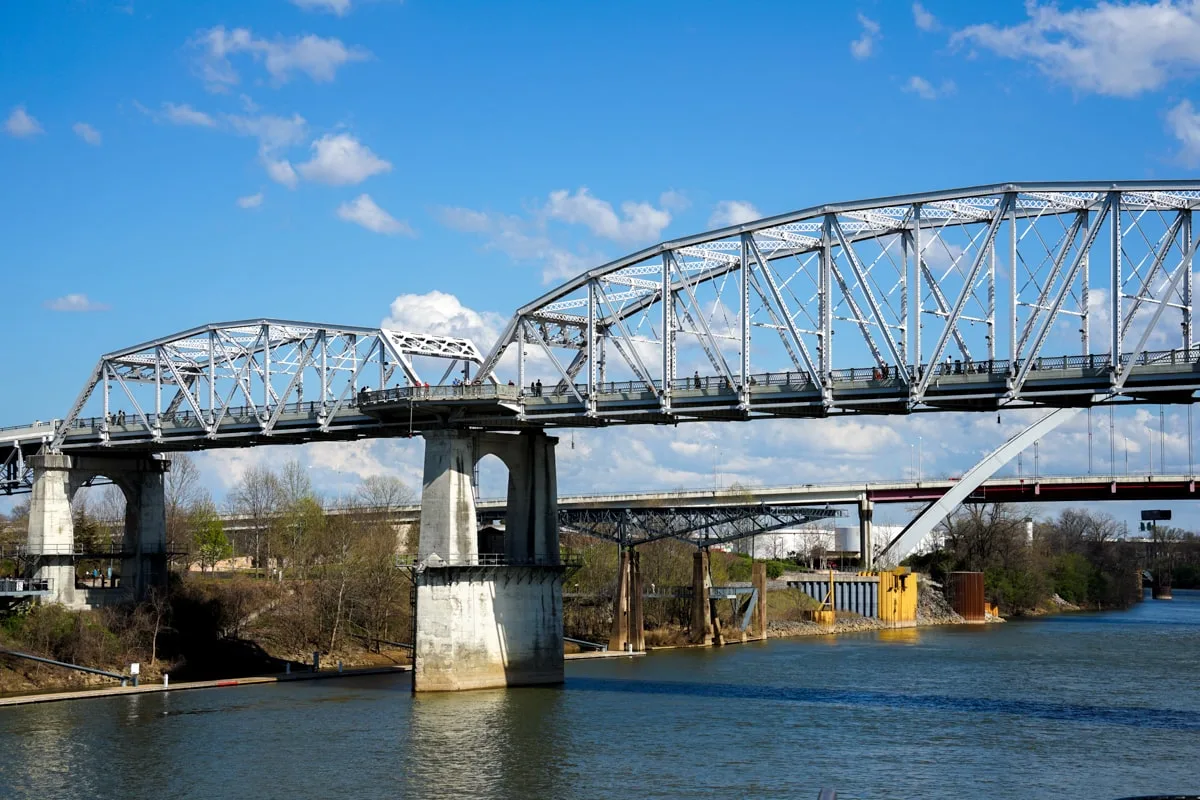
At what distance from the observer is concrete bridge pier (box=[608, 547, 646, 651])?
100 m

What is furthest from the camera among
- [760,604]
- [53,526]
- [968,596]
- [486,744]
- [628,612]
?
[968,596]

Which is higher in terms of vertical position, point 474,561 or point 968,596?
point 474,561

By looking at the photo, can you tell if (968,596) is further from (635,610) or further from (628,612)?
(628,612)

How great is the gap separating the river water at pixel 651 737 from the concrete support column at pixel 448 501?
7982 mm

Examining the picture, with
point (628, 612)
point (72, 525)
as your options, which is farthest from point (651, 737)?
point (72, 525)

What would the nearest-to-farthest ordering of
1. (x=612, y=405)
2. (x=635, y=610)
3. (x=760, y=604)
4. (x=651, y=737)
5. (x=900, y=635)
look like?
(x=651, y=737) < (x=612, y=405) < (x=635, y=610) < (x=760, y=604) < (x=900, y=635)

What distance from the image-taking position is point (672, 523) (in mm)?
120438

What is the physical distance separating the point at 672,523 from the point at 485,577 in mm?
45362

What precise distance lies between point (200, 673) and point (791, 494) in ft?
238

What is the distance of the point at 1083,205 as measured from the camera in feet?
202

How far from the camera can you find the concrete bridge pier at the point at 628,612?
10050 centimetres

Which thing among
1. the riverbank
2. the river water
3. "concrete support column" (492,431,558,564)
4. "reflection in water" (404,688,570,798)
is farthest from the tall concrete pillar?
"reflection in water" (404,688,570,798)

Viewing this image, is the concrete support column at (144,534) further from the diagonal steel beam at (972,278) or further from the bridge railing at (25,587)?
the diagonal steel beam at (972,278)

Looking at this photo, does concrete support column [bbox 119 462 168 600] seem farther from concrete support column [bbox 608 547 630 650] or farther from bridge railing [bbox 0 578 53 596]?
concrete support column [bbox 608 547 630 650]
